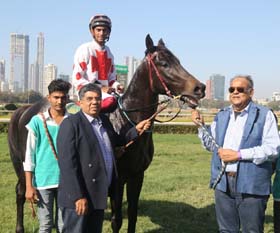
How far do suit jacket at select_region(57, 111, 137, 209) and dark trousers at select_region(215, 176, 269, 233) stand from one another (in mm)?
1157

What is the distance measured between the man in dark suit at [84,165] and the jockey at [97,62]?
1518 mm

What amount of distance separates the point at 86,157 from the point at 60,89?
898 mm

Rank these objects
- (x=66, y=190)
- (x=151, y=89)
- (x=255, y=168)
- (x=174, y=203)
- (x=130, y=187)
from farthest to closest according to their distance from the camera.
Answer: (x=174, y=203)
(x=130, y=187)
(x=151, y=89)
(x=255, y=168)
(x=66, y=190)

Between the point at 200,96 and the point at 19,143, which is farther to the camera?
the point at 19,143

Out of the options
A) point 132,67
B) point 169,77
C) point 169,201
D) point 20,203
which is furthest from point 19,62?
point 169,77

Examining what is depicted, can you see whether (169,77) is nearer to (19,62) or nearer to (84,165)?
(84,165)

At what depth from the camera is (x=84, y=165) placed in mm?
3176

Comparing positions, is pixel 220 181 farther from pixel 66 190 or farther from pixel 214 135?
pixel 66 190

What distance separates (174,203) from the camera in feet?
24.7

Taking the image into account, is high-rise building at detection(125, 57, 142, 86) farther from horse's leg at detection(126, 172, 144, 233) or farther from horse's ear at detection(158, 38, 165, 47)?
horse's leg at detection(126, 172, 144, 233)

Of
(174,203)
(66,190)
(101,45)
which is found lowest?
(174,203)

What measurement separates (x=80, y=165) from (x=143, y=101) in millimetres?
1897

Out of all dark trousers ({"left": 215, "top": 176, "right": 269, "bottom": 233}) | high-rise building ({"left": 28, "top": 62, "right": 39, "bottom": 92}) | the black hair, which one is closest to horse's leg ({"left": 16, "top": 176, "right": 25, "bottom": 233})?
the black hair

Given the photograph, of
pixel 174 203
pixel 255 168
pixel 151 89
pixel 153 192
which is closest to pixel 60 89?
pixel 151 89
